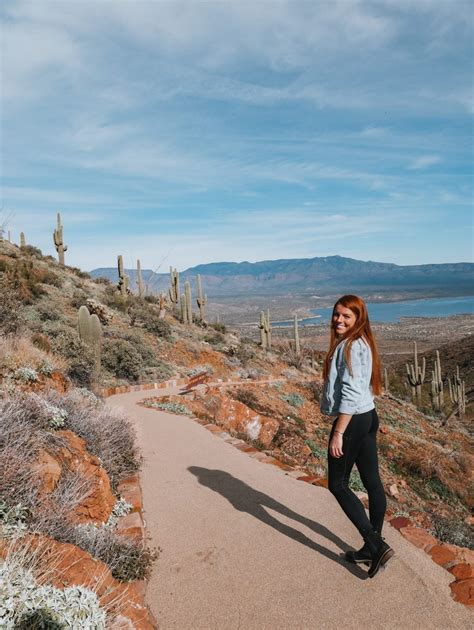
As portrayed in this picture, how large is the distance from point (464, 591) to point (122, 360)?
13.2 metres

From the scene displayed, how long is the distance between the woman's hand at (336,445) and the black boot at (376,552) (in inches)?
27.3

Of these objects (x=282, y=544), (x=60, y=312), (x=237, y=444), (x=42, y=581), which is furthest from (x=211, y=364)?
(x=42, y=581)

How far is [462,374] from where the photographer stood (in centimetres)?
4575

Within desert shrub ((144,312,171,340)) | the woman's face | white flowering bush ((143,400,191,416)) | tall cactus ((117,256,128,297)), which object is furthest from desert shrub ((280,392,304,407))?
tall cactus ((117,256,128,297))

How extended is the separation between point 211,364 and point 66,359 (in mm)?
9694

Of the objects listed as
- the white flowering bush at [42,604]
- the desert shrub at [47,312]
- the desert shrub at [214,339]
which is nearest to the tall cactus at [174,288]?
the desert shrub at [214,339]

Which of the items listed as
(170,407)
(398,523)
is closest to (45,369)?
(170,407)

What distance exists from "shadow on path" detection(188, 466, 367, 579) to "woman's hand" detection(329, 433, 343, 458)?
1.05 m

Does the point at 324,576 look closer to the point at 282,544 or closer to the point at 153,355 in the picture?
the point at 282,544

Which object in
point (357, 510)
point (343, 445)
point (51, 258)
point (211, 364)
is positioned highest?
point (51, 258)

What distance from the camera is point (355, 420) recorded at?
3.53 meters

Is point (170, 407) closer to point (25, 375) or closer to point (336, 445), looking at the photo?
point (25, 375)

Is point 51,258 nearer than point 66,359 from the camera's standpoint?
No

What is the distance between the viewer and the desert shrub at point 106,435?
5.33 meters
